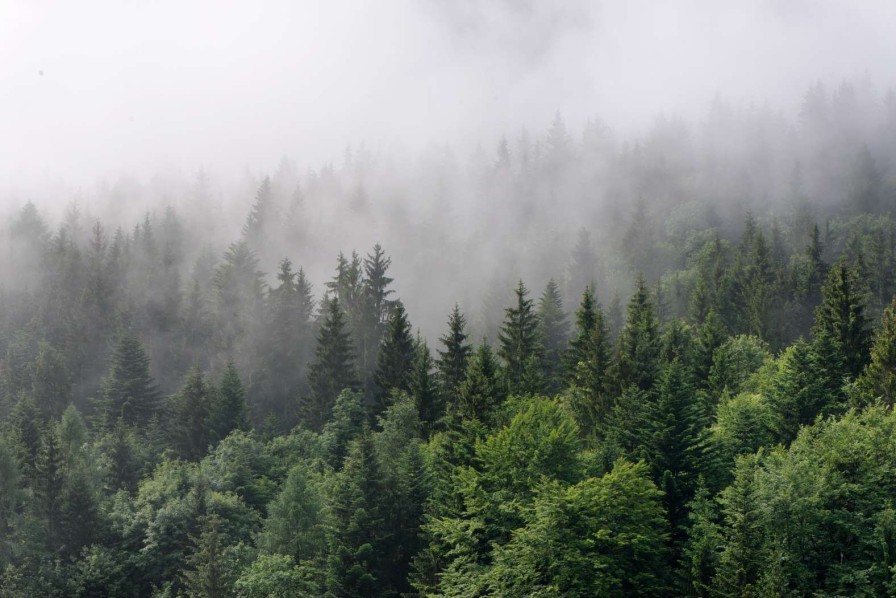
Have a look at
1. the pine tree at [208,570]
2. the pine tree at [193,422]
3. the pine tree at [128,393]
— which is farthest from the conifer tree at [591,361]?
the pine tree at [128,393]

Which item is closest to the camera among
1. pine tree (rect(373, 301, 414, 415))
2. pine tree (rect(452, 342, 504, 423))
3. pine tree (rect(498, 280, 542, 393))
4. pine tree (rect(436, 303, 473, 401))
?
pine tree (rect(452, 342, 504, 423))

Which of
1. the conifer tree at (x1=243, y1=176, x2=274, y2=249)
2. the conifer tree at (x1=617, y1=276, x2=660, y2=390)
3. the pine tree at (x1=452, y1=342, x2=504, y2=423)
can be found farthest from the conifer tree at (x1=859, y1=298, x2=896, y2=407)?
the conifer tree at (x1=243, y1=176, x2=274, y2=249)

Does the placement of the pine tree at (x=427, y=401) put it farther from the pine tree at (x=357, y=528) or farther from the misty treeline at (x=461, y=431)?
the pine tree at (x=357, y=528)

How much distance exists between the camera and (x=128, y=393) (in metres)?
109

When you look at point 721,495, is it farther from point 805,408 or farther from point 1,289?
point 1,289

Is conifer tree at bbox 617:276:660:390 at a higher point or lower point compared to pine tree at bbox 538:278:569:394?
lower

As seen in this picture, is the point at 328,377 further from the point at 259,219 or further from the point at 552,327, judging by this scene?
the point at 259,219

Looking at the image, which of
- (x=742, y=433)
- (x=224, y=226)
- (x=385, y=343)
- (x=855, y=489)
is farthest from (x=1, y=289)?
(x=855, y=489)

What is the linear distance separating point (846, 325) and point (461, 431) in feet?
105

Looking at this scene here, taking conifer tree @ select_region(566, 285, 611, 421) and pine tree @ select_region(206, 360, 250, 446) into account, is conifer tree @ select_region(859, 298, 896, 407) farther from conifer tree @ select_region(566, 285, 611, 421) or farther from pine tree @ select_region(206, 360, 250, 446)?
pine tree @ select_region(206, 360, 250, 446)

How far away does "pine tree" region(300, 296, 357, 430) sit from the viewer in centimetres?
9650

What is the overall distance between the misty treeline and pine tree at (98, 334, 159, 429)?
0.94ft

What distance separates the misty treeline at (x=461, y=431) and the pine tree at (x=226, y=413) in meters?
0.32

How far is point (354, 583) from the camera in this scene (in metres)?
56.8
